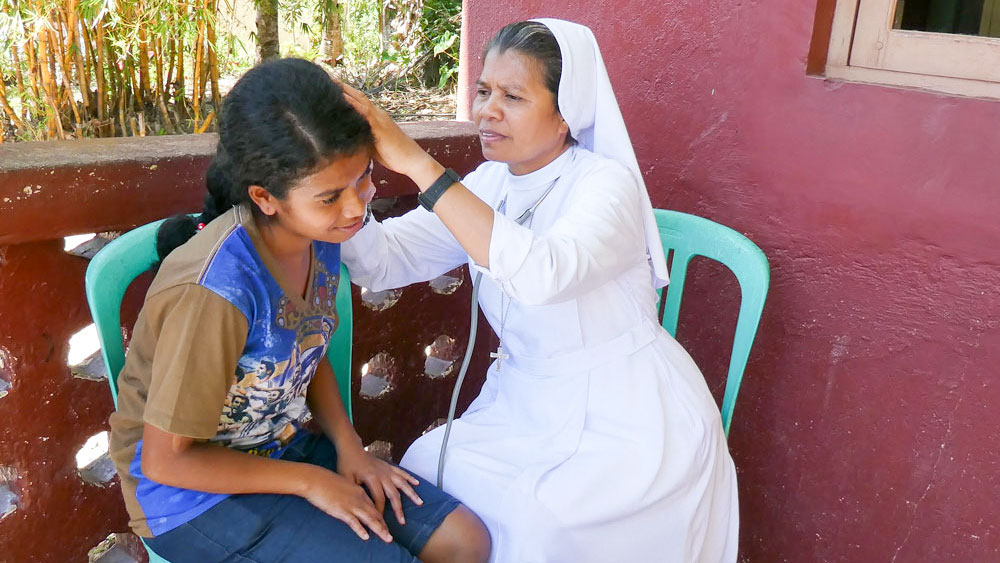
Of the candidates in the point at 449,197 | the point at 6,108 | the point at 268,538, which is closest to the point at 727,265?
the point at 449,197

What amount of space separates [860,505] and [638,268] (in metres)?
1.02

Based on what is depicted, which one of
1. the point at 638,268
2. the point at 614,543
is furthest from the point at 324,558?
the point at 638,268

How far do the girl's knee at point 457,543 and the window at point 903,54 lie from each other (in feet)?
4.90

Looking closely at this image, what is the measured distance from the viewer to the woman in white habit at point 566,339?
1.72m

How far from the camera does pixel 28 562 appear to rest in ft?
6.48

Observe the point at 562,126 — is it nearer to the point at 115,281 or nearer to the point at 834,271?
the point at 834,271

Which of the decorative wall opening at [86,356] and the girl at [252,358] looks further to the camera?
the decorative wall opening at [86,356]

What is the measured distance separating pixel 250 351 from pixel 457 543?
59 cm

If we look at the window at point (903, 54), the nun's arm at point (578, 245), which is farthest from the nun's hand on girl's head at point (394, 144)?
the window at point (903, 54)

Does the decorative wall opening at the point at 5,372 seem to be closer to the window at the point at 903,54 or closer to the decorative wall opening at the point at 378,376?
the decorative wall opening at the point at 378,376

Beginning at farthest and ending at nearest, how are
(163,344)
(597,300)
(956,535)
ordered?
(956,535), (597,300), (163,344)

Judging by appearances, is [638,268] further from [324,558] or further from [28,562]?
[28,562]

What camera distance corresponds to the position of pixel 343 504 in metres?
1.68

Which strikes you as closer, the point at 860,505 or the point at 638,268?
the point at 638,268
